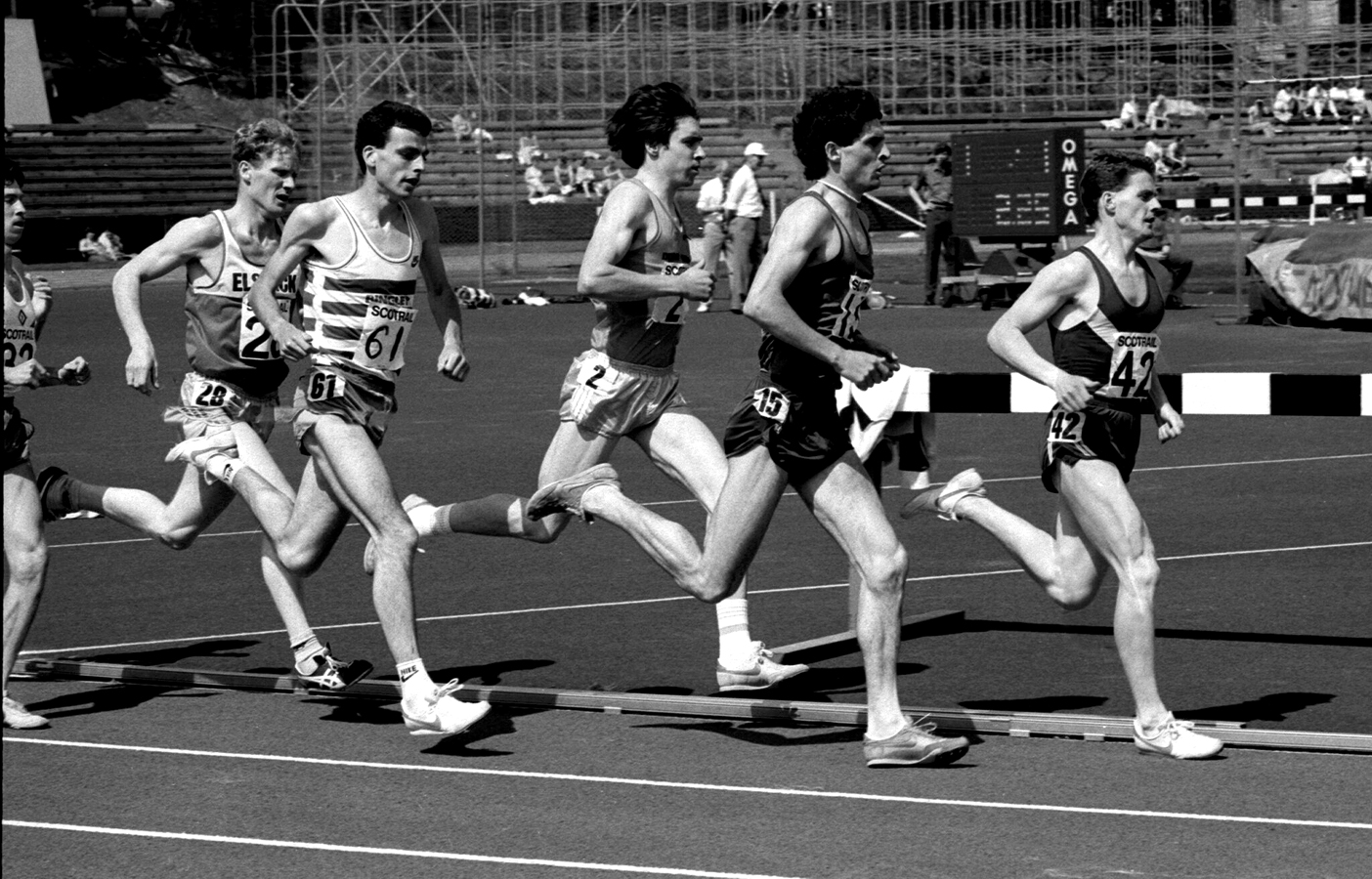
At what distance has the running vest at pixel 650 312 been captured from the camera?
23.4ft

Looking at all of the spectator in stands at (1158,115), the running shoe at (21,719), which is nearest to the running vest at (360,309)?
the running shoe at (21,719)

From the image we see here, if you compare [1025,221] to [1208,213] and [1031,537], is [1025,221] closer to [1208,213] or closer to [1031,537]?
[1208,213]

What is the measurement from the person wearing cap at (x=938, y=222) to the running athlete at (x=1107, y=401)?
2024 centimetres

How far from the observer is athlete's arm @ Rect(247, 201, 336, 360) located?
256 inches

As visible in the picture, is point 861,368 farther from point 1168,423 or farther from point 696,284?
point 1168,423

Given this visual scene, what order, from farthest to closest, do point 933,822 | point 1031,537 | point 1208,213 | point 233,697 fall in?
point 1208,213 → point 233,697 → point 1031,537 → point 933,822

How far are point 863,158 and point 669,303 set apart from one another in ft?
3.98

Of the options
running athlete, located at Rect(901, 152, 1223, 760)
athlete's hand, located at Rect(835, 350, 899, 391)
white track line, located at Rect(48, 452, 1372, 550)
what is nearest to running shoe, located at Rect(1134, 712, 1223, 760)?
running athlete, located at Rect(901, 152, 1223, 760)

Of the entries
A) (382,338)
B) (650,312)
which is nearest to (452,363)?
(382,338)

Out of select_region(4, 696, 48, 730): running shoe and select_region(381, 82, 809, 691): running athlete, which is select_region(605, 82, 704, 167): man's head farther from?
select_region(4, 696, 48, 730): running shoe

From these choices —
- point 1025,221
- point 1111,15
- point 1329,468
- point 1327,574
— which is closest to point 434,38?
point 1111,15

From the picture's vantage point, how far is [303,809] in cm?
557

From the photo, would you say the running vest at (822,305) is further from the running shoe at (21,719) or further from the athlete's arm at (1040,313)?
the running shoe at (21,719)

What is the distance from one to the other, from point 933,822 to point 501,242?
33.6 m
